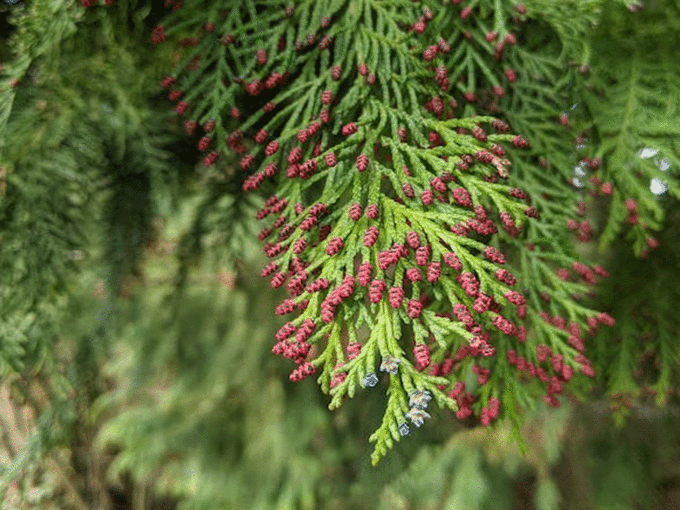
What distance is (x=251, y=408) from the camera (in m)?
4.26

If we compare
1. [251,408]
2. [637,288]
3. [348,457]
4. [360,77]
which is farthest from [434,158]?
[251,408]

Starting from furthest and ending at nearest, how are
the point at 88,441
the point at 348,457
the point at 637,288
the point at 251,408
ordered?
Result: the point at 251,408 → the point at 348,457 → the point at 88,441 → the point at 637,288

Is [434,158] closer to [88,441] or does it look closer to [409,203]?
[409,203]

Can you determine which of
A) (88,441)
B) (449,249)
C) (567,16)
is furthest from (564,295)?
(88,441)

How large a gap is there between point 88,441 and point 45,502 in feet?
1.72

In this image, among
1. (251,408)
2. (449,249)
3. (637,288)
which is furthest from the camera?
(251,408)

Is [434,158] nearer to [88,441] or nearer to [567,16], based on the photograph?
[567,16]

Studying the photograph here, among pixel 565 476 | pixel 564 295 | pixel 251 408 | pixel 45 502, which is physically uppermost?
pixel 564 295

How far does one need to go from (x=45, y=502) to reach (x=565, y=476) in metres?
3.63

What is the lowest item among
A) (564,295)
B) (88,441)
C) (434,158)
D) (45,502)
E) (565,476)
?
(565,476)

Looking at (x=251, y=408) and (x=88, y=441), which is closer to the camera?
(x=88, y=441)

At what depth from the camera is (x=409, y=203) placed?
132 centimetres

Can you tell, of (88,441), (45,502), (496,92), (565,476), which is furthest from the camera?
(565,476)

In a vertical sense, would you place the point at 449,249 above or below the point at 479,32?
below
